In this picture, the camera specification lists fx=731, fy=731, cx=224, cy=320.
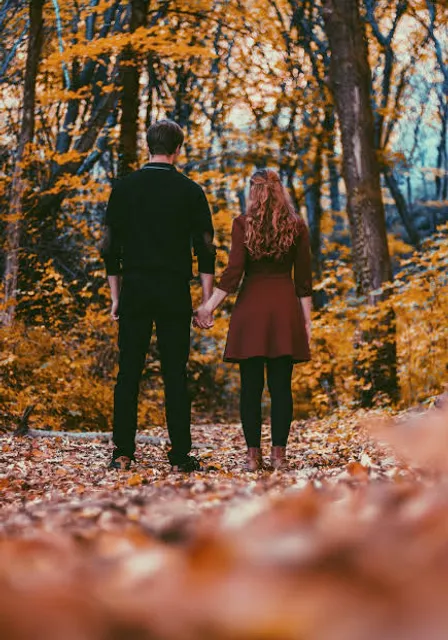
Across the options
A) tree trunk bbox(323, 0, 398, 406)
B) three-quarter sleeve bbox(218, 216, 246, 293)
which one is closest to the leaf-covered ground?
three-quarter sleeve bbox(218, 216, 246, 293)

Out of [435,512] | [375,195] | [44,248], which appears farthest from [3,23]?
[435,512]

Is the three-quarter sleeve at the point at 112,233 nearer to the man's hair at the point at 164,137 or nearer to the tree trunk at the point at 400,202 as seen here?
the man's hair at the point at 164,137

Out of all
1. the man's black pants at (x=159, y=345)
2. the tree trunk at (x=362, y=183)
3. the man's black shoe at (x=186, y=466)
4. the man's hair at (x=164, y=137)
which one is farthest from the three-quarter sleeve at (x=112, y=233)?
the tree trunk at (x=362, y=183)

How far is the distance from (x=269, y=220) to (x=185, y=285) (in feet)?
2.30

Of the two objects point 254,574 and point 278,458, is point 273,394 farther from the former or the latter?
point 254,574

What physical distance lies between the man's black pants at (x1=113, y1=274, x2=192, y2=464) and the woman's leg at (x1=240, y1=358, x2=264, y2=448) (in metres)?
0.39

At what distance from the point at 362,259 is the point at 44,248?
16.5 feet

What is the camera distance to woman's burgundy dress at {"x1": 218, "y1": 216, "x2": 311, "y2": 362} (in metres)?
4.77

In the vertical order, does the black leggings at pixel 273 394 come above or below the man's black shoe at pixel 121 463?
Answer: above

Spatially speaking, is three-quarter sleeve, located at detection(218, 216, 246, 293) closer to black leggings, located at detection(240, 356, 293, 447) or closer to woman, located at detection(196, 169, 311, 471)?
woman, located at detection(196, 169, 311, 471)

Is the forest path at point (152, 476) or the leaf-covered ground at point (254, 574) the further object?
the forest path at point (152, 476)

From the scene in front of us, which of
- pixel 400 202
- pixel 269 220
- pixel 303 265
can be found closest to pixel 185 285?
pixel 269 220

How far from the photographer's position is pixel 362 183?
29.3ft

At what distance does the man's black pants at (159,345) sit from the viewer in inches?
186
